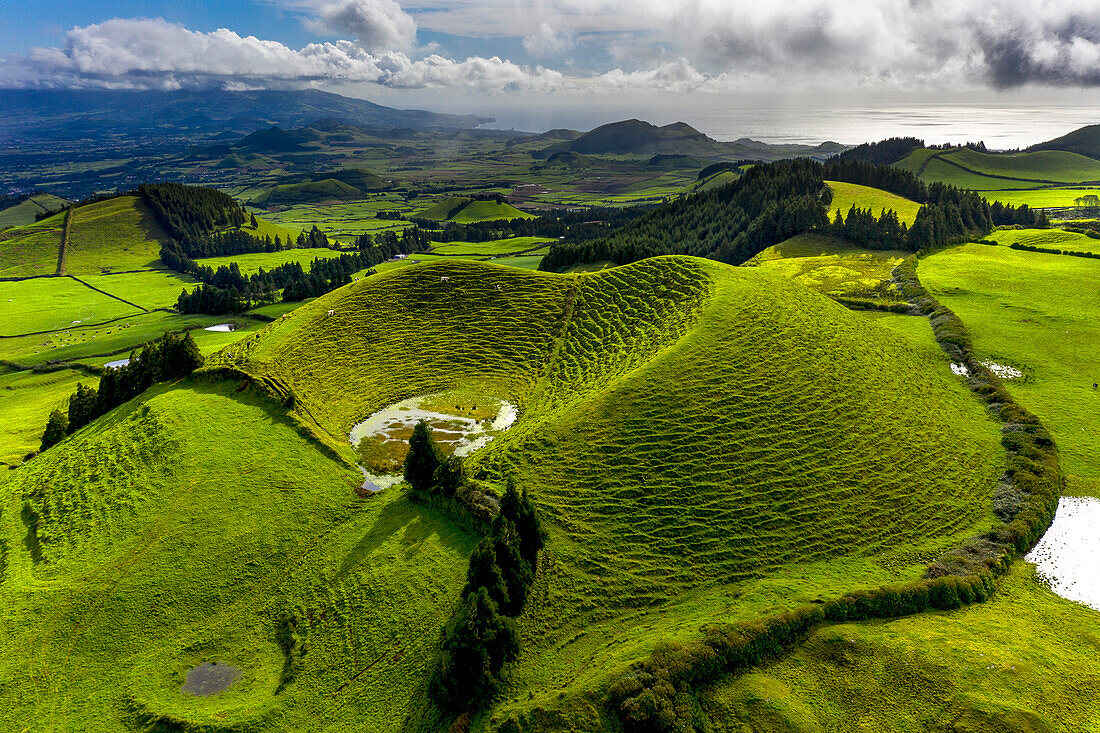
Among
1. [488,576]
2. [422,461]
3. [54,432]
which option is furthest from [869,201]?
[54,432]

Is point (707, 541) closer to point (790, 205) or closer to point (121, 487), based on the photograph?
point (121, 487)

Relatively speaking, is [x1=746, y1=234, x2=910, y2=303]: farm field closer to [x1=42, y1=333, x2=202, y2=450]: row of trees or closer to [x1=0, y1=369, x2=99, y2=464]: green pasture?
[x1=42, y1=333, x2=202, y2=450]: row of trees

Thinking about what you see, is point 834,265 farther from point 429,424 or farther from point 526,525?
point 526,525

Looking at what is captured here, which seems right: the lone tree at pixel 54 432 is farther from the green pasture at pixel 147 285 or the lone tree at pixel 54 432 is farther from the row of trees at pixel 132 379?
the green pasture at pixel 147 285

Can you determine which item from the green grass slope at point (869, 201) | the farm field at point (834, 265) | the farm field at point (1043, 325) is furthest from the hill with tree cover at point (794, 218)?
the farm field at point (1043, 325)

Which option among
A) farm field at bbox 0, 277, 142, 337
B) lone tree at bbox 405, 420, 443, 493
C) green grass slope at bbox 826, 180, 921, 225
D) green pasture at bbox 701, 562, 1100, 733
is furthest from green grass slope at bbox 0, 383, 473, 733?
green grass slope at bbox 826, 180, 921, 225
